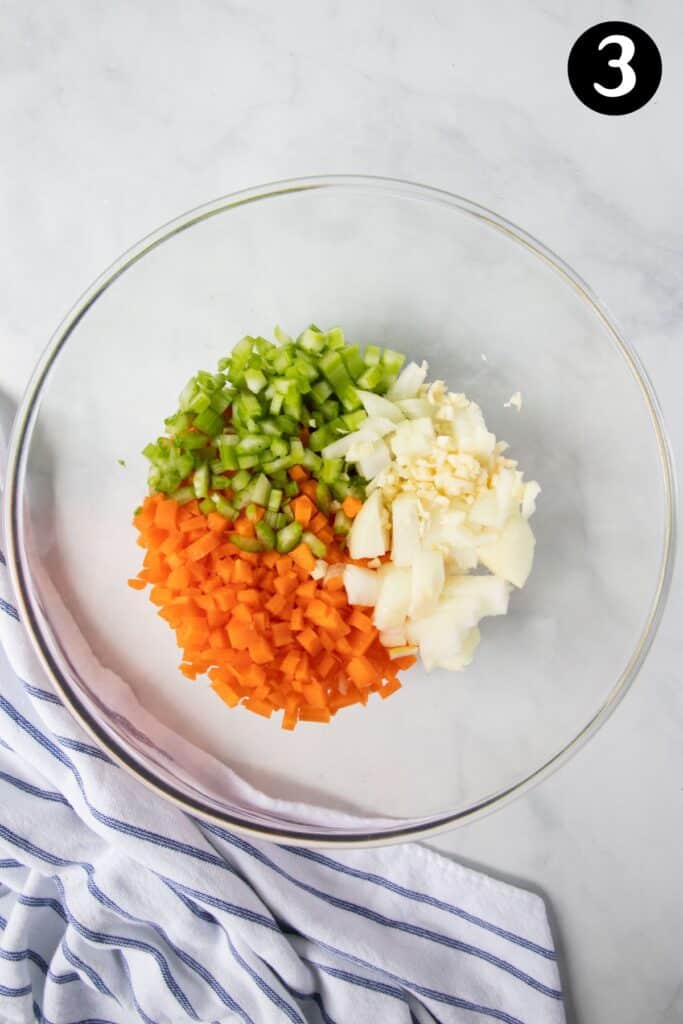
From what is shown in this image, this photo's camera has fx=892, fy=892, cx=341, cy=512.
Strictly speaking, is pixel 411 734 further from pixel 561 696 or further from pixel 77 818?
pixel 77 818

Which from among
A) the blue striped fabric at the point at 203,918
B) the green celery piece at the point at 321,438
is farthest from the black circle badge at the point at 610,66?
the blue striped fabric at the point at 203,918

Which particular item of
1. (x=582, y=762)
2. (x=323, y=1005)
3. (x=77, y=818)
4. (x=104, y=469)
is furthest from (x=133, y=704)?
(x=582, y=762)

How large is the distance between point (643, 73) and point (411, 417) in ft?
2.04

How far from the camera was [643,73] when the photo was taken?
1.26 m

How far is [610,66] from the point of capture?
1249 millimetres

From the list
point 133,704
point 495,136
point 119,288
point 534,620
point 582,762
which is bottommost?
point 133,704

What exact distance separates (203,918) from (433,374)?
0.83m

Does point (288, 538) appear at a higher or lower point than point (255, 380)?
lower

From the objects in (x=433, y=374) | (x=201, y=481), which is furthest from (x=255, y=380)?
(x=433, y=374)

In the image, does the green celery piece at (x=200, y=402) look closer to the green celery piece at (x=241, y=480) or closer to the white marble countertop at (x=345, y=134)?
the green celery piece at (x=241, y=480)

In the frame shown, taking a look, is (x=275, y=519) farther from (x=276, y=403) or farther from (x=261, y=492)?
(x=276, y=403)

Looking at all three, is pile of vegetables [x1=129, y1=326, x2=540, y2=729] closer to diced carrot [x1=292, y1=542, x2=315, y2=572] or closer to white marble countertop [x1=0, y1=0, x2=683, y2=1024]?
diced carrot [x1=292, y1=542, x2=315, y2=572]

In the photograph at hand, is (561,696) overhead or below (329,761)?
overhead

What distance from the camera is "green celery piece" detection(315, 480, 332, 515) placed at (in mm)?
1119
